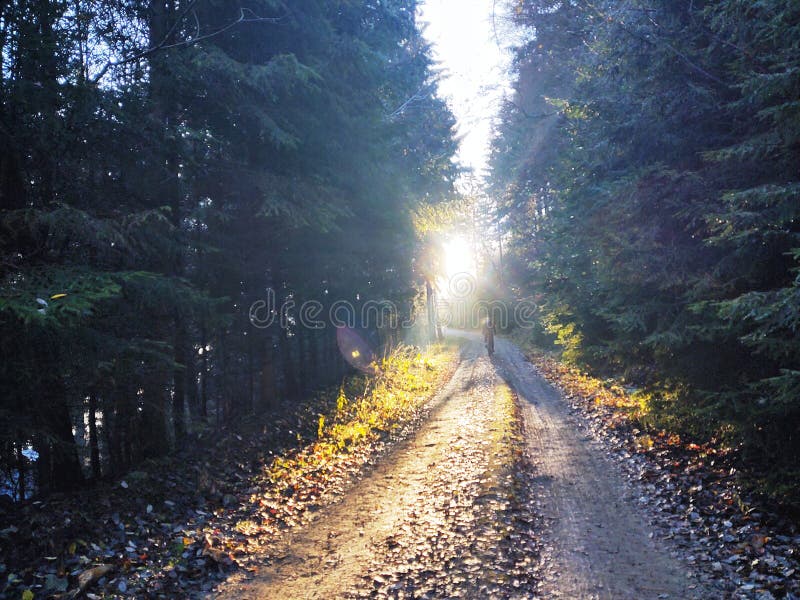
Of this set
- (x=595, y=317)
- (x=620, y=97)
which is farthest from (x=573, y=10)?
(x=595, y=317)

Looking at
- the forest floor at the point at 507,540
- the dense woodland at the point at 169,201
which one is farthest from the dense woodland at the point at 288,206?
the forest floor at the point at 507,540

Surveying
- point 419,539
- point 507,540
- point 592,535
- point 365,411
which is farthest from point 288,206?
point 592,535

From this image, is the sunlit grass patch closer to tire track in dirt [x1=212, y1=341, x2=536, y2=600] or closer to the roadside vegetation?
the roadside vegetation

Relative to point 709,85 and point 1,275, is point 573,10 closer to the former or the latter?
point 709,85

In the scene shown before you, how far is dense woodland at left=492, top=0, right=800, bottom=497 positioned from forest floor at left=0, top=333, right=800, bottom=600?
1146 millimetres

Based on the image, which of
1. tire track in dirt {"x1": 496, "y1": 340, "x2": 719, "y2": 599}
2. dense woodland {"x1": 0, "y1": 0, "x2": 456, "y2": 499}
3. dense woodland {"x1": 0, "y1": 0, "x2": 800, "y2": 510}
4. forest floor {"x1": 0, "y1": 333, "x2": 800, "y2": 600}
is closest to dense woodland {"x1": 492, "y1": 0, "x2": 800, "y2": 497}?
dense woodland {"x1": 0, "y1": 0, "x2": 800, "y2": 510}

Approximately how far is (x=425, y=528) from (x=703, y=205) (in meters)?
6.63

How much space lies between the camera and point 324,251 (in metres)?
13.3

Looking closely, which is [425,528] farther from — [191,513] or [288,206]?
[288,206]

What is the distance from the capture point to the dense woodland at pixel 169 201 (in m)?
5.73

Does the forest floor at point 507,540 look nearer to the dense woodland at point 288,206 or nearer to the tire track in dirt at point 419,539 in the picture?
the tire track in dirt at point 419,539

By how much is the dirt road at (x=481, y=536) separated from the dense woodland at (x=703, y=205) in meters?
2.05

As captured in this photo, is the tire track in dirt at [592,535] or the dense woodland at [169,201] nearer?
the tire track in dirt at [592,535]

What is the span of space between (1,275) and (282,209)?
509 cm
